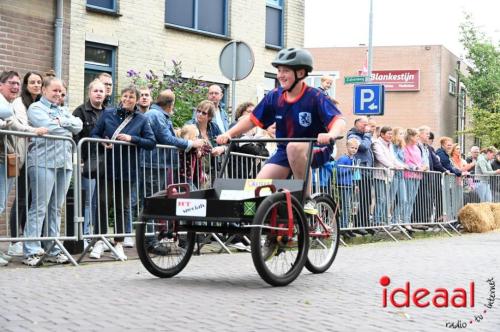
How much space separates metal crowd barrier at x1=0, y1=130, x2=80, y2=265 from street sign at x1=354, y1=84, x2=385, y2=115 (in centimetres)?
1148

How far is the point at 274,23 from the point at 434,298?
16475 mm

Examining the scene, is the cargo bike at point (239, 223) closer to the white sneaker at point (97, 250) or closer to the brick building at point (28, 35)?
the white sneaker at point (97, 250)

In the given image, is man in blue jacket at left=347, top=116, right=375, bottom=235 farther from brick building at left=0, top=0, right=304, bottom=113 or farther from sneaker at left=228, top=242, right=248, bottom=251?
brick building at left=0, top=0, right=304, bottom=113

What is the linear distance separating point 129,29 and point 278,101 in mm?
10901

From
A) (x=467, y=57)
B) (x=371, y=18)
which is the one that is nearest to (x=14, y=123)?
(x=371, y=18)

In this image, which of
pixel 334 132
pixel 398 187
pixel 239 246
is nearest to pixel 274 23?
pixel 398 187

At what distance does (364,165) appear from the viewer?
15.5 metres

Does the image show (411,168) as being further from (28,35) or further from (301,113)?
(301,113)

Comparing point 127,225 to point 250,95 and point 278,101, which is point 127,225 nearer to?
point 278,101

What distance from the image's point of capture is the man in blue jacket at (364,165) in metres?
14.8

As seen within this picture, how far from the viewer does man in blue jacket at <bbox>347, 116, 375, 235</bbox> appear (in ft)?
48.7

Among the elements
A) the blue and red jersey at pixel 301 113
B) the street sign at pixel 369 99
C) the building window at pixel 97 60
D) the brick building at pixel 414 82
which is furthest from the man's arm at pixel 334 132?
the brick building at pixel 414 82

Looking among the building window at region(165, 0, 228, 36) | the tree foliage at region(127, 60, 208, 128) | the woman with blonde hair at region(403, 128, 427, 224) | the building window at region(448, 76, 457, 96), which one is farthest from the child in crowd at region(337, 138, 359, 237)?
the building window at region(448, 76, 457, 96)

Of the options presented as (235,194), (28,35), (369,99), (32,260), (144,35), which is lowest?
(32,260)
